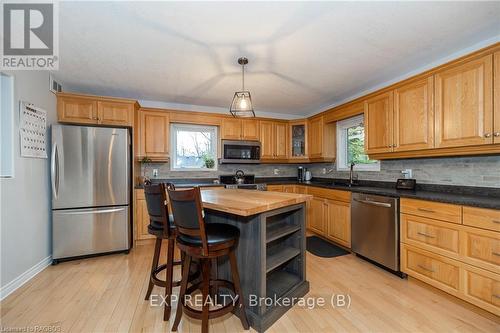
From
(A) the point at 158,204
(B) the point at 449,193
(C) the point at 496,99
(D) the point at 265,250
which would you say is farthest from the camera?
(B) the point at 449,193

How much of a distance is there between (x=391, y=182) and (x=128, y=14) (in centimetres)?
352

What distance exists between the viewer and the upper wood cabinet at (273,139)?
4.56 metres

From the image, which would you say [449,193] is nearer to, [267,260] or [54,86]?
[267,260]

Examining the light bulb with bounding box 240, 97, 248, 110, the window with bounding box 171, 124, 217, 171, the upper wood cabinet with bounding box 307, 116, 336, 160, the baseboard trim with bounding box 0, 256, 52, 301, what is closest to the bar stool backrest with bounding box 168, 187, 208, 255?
the light bulb with bounding box 240, 97, 248, 110

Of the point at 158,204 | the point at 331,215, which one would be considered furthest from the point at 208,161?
the point at 158,204

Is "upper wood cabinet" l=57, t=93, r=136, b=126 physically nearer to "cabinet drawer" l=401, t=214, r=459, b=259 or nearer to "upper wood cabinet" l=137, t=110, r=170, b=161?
"upper wood cabinet" l=137, t=110, r=170, b=161

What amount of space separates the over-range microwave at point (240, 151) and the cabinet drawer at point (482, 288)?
3222mm

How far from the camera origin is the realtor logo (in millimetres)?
1732

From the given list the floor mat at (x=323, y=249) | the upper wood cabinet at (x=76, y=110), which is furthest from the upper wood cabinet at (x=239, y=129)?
the floor mat at (x=323, y=249)

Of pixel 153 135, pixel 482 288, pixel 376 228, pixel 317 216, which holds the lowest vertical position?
pixel 482 288

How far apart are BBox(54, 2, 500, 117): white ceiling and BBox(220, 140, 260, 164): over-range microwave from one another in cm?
118

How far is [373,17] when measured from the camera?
1811 millimetres

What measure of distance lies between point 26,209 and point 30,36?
173cm

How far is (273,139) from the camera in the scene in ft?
15.2
